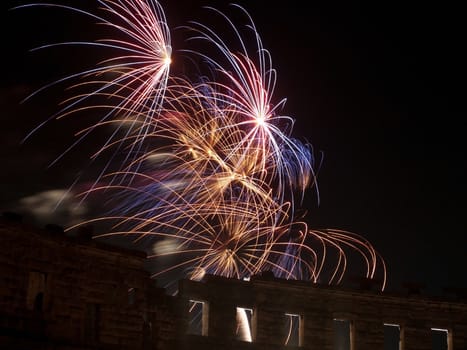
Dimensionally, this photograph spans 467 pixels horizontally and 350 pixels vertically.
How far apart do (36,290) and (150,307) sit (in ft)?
19.8

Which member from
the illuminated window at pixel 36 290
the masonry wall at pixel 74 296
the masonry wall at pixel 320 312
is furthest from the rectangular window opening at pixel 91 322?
the masonry wall at pixel 320 312

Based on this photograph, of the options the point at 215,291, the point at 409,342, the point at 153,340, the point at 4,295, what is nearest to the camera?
the point at 4,295

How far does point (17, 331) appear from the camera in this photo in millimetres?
31078

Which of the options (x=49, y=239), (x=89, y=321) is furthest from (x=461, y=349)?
(x=49, y=239)

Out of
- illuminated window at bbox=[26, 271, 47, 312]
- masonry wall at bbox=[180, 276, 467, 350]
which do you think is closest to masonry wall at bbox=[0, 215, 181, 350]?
illuminated window at bbox=[26, 271, 47, 312]

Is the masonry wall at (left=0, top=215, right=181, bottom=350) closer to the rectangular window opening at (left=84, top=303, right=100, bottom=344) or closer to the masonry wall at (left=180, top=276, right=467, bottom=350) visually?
the rectangular window opening at (left=84, top=303, right=100, bottom=344)

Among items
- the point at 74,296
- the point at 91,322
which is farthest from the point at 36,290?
the point at 91,322

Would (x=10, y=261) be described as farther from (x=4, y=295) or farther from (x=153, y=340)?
(x=153, y=340)

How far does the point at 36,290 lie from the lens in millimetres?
33000

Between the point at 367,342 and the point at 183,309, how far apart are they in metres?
10.2

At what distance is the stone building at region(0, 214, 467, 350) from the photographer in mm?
31969

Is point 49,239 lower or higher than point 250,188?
lower

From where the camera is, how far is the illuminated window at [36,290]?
1293 inches

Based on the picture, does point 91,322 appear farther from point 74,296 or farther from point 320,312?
point 320,312
